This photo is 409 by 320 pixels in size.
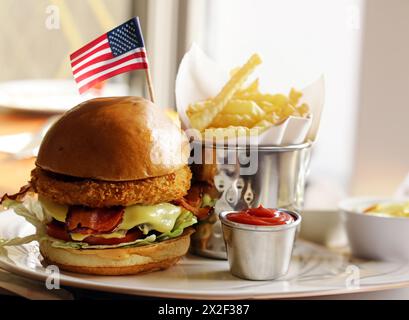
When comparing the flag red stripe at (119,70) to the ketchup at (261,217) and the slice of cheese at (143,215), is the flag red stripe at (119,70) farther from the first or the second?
the ketchup at (261,217)

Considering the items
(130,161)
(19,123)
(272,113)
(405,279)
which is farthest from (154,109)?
(19,123)

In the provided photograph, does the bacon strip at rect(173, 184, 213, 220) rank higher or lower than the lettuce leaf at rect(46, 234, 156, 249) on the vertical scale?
higher

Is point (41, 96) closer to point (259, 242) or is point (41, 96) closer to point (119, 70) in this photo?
point (119, 70)

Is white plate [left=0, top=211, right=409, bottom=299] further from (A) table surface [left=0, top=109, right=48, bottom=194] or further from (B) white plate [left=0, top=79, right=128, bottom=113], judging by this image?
(B) white plate [left=0, top=79, right=128, bottom=113]

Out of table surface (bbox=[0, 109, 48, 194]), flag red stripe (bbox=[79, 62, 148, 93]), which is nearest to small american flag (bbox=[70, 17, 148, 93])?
flag red stripe (bbox=[79, 62, 148, 93])

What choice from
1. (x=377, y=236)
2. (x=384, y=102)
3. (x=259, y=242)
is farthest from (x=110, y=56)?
(x=384, y=102)

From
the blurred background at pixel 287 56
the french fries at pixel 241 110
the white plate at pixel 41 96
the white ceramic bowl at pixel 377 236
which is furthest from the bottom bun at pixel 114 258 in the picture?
Result: the white plate at pixel 41 96
